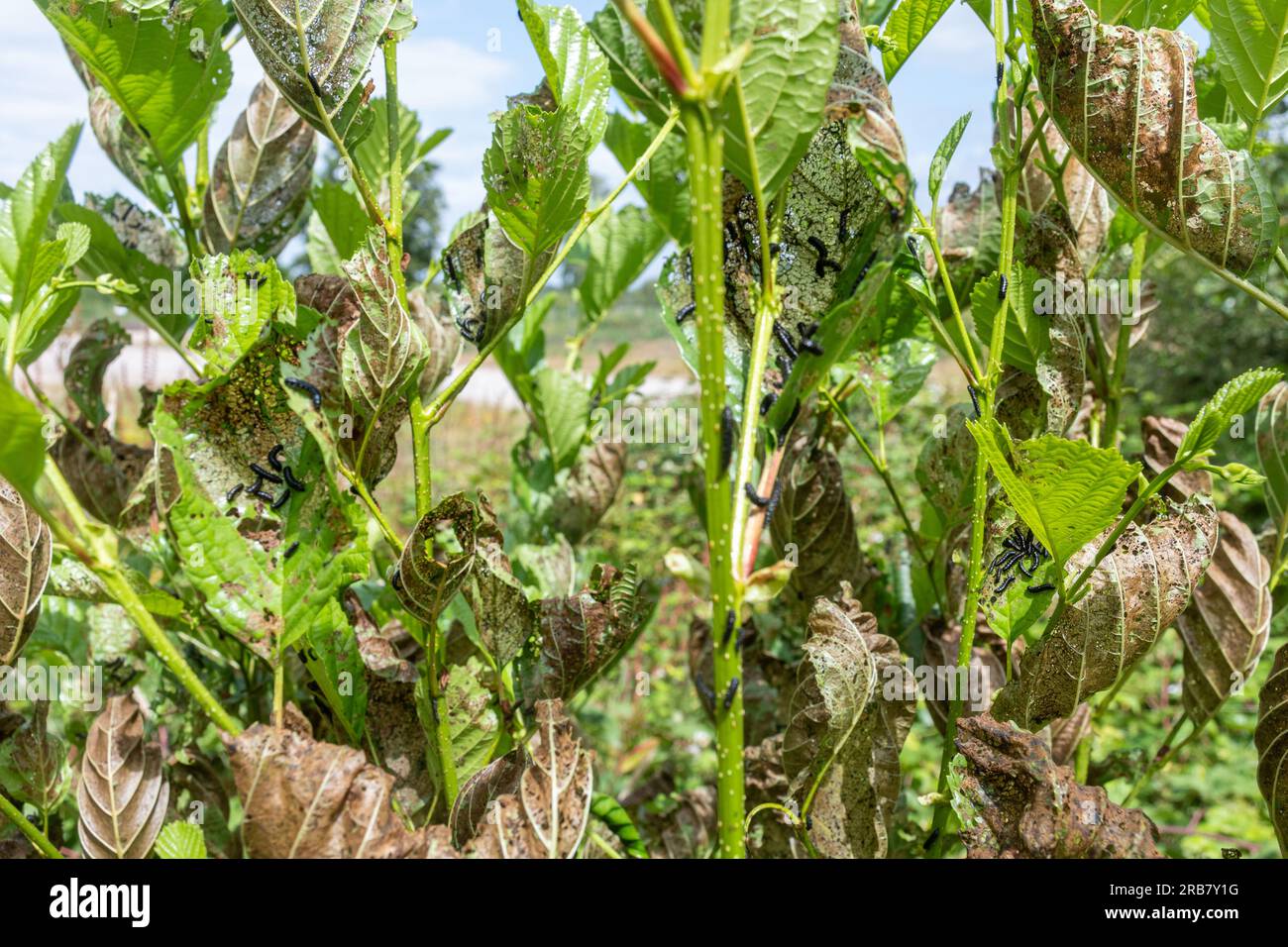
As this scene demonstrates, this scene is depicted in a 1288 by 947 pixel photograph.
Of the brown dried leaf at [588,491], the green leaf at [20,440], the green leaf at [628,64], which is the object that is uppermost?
the green leaf at [628,64]

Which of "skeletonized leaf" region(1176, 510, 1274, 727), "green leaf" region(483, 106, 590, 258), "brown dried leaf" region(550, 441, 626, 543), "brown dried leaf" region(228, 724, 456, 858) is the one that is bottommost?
"brown dried leaf" region(228, 724, 456, 858)

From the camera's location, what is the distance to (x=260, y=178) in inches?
43.7

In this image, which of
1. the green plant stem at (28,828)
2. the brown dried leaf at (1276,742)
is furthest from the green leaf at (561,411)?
the brown dried leaf at (1276,742)

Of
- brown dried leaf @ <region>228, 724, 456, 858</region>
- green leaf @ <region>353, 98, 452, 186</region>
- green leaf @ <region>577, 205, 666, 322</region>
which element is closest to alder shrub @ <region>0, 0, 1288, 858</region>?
brown dried leaf @ <region>228, 724, 456, 858</region>

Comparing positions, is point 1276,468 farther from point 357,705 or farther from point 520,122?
point 357,705

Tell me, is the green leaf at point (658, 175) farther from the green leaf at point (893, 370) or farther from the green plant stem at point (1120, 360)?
the green plant stem at point (1120, 360)

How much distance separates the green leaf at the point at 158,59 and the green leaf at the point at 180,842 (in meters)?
0.69

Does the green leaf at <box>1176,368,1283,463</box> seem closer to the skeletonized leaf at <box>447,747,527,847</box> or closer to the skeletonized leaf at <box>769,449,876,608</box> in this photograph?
the skeletonized leaf at <box>769,449,876,608</box>

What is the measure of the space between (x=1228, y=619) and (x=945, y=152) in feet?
2.00

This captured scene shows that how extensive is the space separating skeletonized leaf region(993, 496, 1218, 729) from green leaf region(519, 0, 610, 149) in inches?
22.7

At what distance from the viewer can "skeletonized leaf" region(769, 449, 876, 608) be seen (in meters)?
1.05

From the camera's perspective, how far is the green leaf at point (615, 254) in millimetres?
1486

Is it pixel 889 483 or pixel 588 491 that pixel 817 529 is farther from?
pixel 588 491
